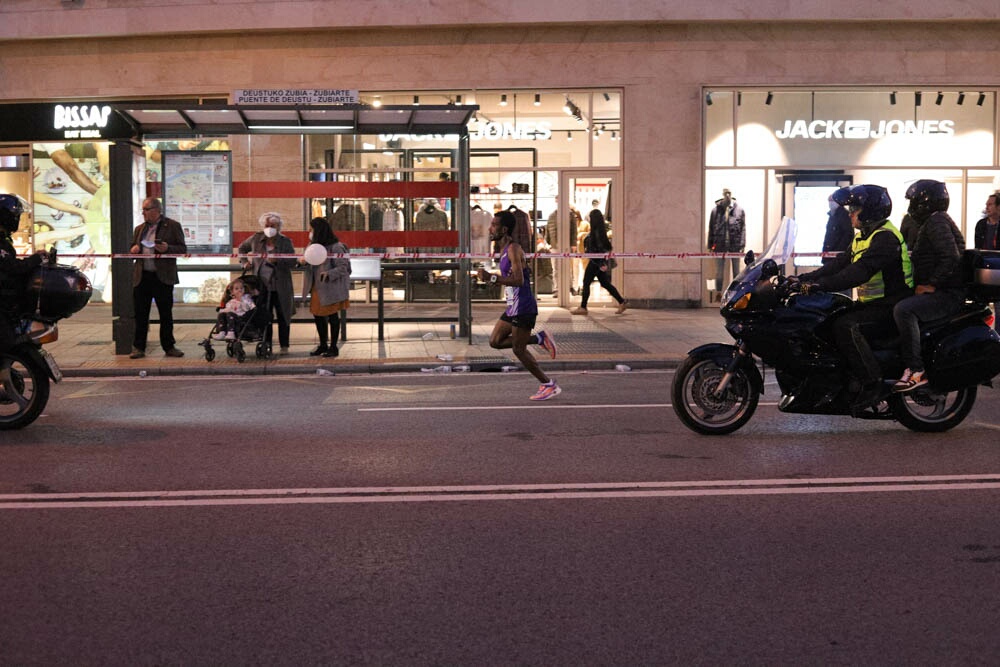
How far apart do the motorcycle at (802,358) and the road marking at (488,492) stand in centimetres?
138

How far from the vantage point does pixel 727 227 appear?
798 inches

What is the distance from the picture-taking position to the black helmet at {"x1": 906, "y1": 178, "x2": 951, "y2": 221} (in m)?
8.53

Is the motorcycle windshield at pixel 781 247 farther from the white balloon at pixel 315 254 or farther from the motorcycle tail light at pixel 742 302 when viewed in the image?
the white balloon at pixel 315 254

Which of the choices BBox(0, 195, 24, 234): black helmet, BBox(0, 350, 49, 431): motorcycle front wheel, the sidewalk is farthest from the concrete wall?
BBox(0, 350, 49, 431): motorcycle front wheel

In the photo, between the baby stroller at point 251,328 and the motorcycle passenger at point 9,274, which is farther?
the baby stroller at point 251,328

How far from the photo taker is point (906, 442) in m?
8.26

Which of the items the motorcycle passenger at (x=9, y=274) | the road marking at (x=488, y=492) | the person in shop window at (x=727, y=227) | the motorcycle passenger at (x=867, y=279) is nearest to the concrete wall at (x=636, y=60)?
the person in shop window at (x=727, y=227)

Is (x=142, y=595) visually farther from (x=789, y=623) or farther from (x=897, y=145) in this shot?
(x=897, y=145)

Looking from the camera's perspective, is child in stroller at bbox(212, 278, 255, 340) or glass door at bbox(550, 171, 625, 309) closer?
child in stroller at bbox(212, 278, 255, 340)

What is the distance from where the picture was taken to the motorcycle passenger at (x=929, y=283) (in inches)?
326

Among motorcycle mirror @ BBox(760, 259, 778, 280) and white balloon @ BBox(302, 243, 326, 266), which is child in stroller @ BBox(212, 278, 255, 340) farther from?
motorcycle mirror @ BBox(760, 259, 778, 280)

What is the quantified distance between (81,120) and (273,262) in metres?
8.78

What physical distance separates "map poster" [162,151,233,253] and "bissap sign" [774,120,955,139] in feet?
30.7

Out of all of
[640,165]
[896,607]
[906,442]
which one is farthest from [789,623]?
[640,165]
